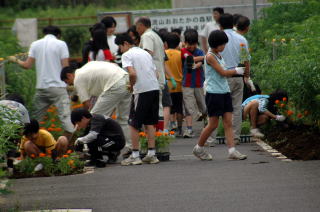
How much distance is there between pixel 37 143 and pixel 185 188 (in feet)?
10.8

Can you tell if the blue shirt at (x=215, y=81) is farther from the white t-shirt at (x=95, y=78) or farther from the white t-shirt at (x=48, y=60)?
the white t-shirt at (x=48, y=60)

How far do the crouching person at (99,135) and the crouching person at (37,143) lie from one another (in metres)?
0.28

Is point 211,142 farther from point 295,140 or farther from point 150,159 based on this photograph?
point 150,159

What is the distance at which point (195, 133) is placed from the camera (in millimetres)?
16625

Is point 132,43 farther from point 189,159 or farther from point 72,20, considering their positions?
point 72,20

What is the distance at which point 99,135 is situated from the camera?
12.7 meters

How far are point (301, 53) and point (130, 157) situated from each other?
275 centimetres

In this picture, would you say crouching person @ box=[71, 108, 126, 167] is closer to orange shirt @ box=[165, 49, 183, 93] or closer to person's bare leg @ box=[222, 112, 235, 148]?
person's bare leg @ box=[222, 112, 235, 148]

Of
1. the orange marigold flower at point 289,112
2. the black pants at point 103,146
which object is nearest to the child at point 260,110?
the orange marigold flower at point 289,112

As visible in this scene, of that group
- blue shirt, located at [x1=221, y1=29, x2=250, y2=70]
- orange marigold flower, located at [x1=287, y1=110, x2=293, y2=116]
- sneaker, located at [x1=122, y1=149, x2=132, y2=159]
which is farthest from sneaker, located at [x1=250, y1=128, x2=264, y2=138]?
sneaker, located at [x1=122, y1=149, x2=132, y2=159]

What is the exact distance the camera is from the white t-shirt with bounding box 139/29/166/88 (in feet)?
46.1

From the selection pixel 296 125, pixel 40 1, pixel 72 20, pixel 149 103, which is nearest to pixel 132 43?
pixel 149 103

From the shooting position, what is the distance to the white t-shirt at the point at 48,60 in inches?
589

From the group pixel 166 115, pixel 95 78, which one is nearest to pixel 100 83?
pixel 95 78
